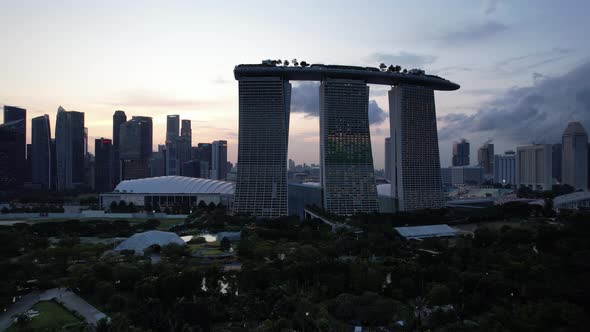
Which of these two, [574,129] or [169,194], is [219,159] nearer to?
[169,194]

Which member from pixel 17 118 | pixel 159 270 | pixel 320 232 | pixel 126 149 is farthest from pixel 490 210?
pixel 17 118

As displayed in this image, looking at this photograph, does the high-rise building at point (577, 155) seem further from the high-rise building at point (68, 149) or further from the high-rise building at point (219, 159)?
the high-rise building at point (68, 149)

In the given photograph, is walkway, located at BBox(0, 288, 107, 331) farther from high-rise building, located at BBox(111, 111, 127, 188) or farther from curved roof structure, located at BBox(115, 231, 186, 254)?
high-rise building, located at BBox(111, 111, 127, 188)

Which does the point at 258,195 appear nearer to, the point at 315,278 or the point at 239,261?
the point at 239,261

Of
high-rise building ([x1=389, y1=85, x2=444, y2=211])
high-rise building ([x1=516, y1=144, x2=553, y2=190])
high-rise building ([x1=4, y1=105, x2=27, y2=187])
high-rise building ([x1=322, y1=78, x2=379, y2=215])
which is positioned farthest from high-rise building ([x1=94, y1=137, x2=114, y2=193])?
high-rise building ([x1=516, y1=144, x2=553, y2=190])

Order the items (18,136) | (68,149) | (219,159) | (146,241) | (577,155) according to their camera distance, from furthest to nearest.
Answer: (219,159) < (68,149) < (577,155) < (18,136) < (146,241)

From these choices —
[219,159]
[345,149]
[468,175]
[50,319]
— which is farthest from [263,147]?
[468,175]
